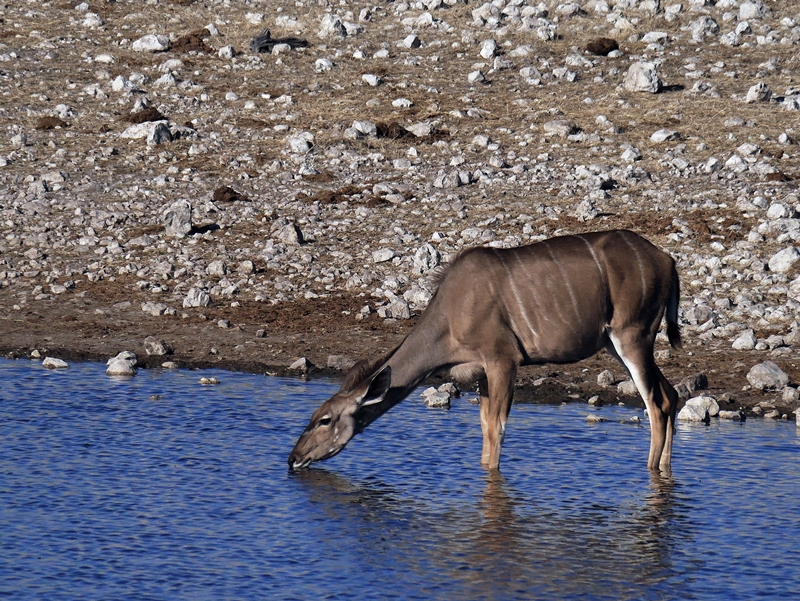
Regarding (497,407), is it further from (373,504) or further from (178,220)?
(178,220)

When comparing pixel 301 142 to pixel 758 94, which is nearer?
pixel 301 142

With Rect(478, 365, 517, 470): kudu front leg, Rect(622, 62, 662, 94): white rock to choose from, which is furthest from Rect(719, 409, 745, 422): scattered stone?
Rect(622, 62, 662, 94): white rock

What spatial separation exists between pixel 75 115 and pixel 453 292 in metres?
13.2

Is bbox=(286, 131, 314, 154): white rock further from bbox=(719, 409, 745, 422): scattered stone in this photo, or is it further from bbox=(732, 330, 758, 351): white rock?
bbox=(719, 409, 745, 422): scattered stone

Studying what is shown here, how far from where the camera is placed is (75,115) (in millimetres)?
22672

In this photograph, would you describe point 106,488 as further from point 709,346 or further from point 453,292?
point 709,346

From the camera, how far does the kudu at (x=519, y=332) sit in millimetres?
11359

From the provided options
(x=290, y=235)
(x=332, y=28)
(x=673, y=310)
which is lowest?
(x=290, y=235)

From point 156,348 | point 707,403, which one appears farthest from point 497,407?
point 156,348

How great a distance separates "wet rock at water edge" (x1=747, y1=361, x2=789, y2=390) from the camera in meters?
13.5

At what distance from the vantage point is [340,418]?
37.3 ft

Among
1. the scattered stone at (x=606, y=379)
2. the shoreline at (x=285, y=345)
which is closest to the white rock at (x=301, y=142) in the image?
the shoreline at (x=285, y=345)

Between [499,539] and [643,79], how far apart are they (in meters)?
14.9

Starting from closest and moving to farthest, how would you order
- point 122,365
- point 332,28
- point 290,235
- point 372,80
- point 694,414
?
1. point 694,414
2. point 122,365
3. point 290,235
4. point 372,80
5. point 332,28
